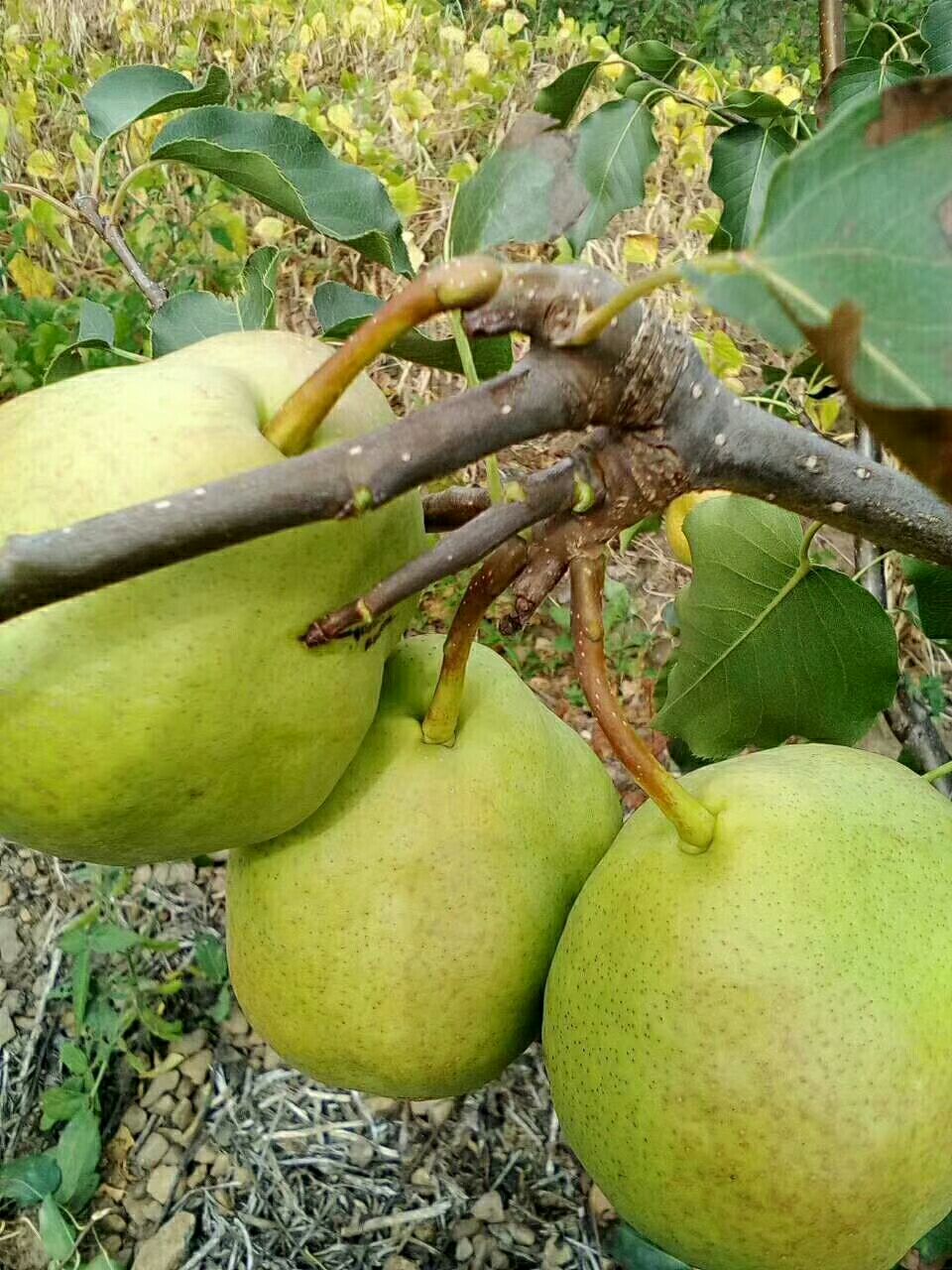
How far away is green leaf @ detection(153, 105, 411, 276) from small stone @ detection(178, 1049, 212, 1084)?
4.39ft

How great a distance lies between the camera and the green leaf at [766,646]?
94cm

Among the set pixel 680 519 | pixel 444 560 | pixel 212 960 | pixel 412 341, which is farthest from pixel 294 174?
pixel 212 960

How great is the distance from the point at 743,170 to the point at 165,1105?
4.94ft

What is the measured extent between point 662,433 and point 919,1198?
463mm

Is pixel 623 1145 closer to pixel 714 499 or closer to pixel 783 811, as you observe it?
pixel 783 811

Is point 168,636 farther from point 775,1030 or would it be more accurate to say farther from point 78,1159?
point 78,1159

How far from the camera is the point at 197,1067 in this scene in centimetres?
171

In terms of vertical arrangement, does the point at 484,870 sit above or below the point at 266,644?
below

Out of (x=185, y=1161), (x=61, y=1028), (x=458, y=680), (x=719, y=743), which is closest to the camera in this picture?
(x=458, y=680)

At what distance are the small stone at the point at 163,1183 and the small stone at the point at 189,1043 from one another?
0.16m

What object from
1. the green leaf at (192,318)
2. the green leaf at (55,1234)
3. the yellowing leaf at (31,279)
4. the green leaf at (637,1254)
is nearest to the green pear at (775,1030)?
the green leaf at (192,318)

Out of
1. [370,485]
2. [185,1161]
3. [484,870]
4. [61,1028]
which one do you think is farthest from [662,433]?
[61,1028]

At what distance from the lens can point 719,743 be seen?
99 centimetres

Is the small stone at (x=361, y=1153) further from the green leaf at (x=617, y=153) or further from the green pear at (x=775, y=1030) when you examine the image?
the green leaf at (x=617, y=153)
